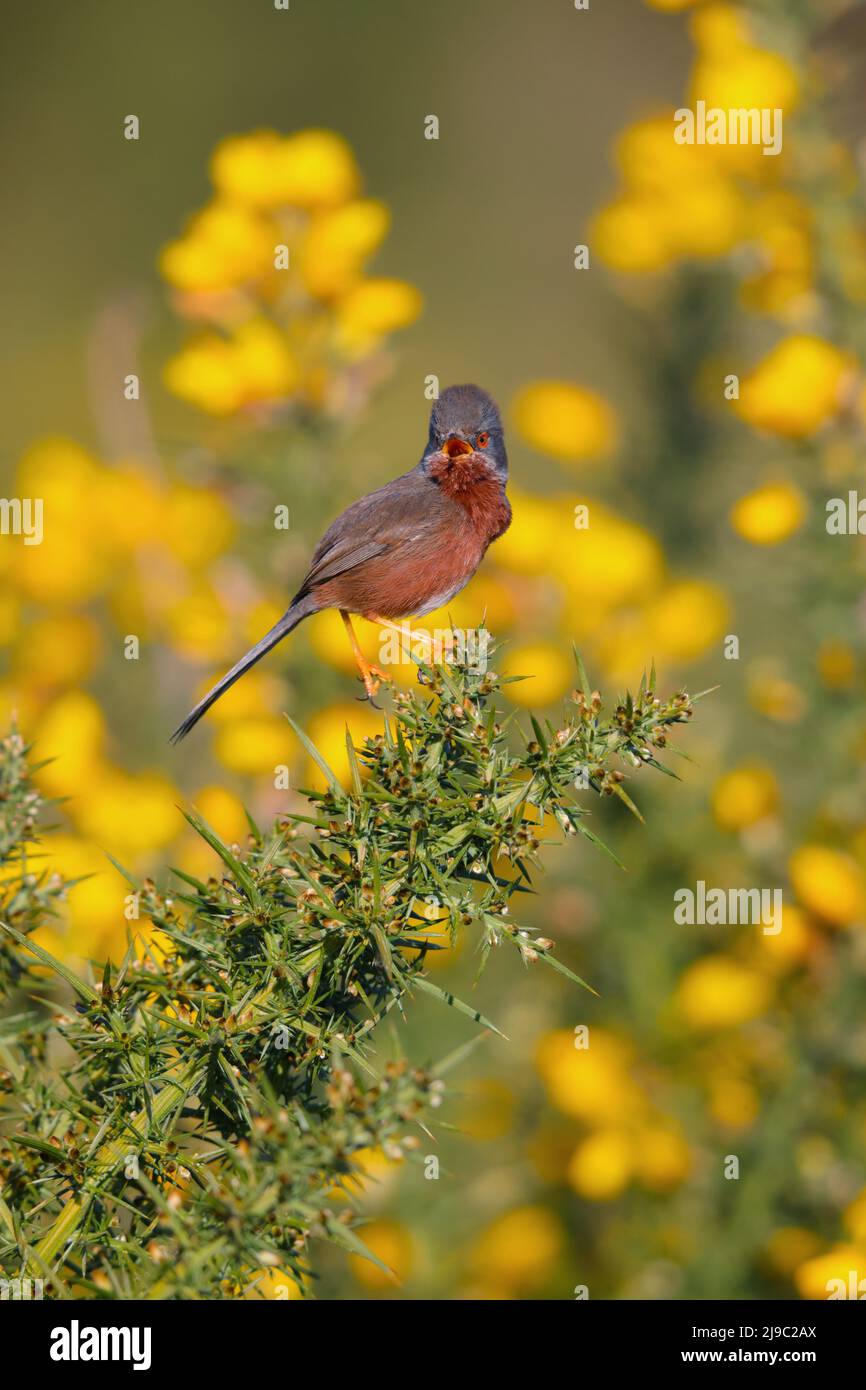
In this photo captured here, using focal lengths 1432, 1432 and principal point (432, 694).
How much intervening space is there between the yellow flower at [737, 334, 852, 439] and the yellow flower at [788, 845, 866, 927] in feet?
2.99

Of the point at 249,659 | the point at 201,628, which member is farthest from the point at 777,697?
the point at 249,659

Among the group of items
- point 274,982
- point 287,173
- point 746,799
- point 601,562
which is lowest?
point 274,982

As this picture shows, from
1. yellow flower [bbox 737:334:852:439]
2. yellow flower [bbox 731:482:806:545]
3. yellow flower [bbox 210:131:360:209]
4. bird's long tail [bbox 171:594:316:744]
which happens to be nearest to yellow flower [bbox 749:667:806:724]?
yellow flower [bbox 731:482:806:545]

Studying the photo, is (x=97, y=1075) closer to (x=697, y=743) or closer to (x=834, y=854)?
(x=834, y=854)

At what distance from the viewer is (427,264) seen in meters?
9.39

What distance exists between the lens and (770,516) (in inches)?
120

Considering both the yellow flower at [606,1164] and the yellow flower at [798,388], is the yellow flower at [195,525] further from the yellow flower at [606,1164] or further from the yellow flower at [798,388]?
the yellow flower at [606,1164]

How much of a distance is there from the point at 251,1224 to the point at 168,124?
32.7ft

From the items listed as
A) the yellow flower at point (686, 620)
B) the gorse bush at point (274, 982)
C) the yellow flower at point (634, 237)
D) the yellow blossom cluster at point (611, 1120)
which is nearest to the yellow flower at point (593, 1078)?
the yellow blossom cluster at point (611, 1120)

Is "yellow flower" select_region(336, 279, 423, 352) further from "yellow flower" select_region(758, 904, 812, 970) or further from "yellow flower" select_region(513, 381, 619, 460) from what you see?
"yellow flower" select_region(758, 904, 812, 970)

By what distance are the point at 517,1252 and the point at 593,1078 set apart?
44 cm

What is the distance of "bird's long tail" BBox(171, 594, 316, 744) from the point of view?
2061mm

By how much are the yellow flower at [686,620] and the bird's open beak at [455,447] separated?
833 millimetres

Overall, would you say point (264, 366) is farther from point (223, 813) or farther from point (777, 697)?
point (777, 697)
